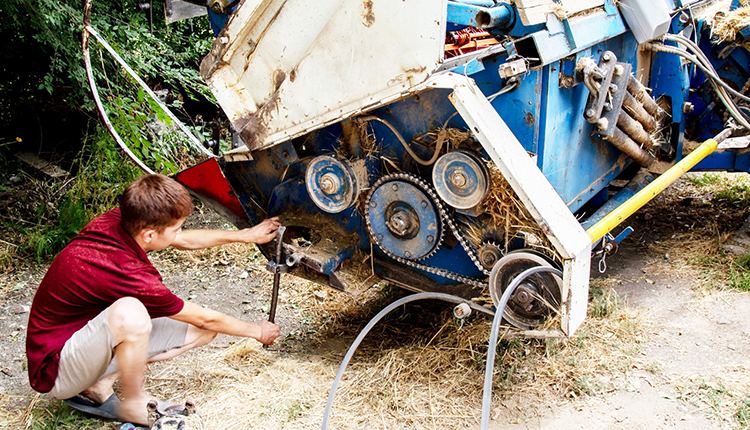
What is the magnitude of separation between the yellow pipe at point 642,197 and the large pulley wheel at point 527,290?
10.5 inches

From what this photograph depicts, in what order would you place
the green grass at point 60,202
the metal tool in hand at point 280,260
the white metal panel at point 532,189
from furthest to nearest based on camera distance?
the green grass at point 60,202 → the metal tool in hand at point 280,260 → the white metal panel at point 532,189

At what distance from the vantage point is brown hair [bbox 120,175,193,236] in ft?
8.93

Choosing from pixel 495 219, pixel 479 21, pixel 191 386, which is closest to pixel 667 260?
pixel 495 219

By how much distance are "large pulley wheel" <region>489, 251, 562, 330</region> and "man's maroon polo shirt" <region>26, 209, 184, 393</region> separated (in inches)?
57.2

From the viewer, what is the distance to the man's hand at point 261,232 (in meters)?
3.46

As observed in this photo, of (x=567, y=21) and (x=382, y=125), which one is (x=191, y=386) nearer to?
(x=382, y=125)

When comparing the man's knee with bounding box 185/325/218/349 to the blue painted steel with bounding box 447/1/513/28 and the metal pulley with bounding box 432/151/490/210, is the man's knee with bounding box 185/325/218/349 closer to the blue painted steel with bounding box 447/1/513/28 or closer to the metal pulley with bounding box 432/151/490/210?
the metal pulley with bounding box 432/151/490/210

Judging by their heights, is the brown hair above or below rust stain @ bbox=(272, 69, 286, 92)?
below

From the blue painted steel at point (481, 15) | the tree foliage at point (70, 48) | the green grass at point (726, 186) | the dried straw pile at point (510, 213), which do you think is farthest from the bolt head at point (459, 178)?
the green grass at point (726, 186)

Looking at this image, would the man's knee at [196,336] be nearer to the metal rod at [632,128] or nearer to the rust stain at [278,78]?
the rust stain at [278,78]

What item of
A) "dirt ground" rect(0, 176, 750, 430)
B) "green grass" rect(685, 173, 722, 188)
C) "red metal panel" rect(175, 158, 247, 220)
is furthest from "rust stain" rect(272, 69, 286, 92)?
"green grass" rect(685, 173, 722, 188)

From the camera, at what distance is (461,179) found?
2855 mm

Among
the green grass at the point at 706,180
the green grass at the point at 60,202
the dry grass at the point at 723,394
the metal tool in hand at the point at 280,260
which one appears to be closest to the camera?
the dry grass at the point at 723,394

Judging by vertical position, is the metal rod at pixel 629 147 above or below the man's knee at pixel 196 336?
above
